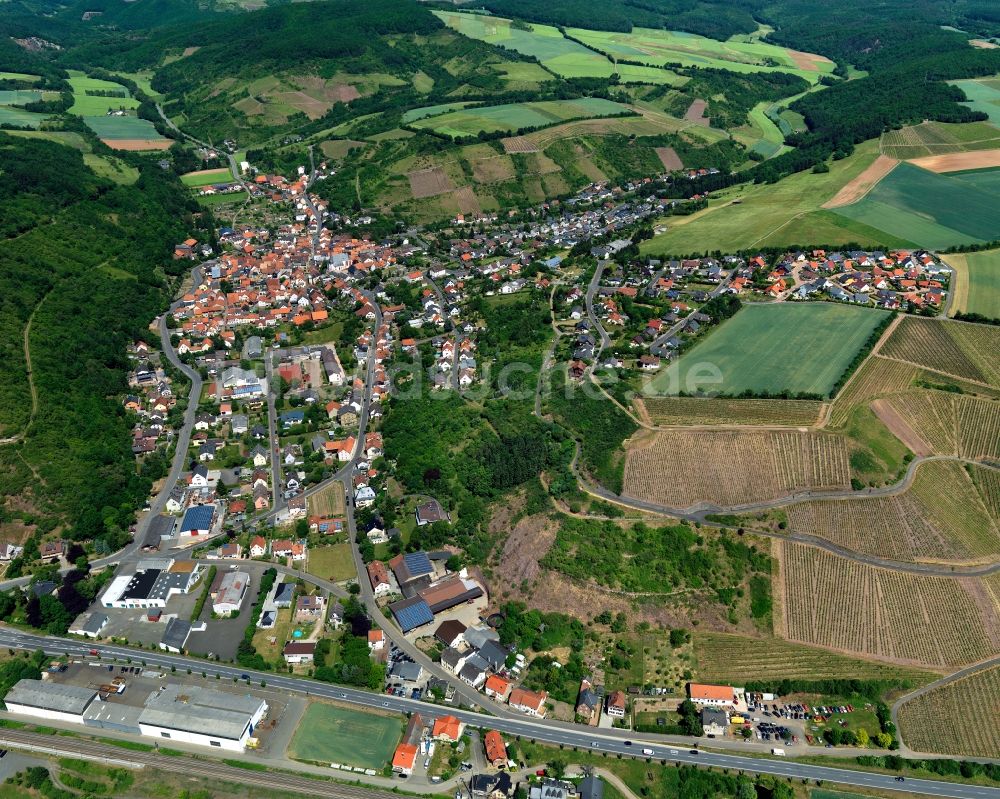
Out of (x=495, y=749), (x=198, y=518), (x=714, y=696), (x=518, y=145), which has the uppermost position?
(x=495, y=749)

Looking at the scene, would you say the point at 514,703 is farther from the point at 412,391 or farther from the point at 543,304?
the point at 543,304

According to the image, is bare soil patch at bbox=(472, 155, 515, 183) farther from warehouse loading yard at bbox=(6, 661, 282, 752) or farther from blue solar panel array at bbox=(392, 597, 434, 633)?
warehouse loading yard at bbox=(6, 661, 282, 752)

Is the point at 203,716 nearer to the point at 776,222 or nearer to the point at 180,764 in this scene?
the point at 180,764

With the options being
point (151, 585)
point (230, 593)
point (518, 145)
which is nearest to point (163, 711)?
point (230, 593)

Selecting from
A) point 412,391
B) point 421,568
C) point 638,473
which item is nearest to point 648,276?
point 412,391

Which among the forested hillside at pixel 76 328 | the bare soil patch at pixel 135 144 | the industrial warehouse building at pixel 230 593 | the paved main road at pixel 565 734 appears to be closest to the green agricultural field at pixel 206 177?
the bare soil patch at pixel 135 144

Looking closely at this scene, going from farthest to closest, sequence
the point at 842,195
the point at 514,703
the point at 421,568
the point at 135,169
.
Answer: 1. the point at 135,169
2. the point at 842,195
3. the point at 421,568
4. the point at 514,703

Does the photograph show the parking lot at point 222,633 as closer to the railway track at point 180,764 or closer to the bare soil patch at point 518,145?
the railway track at point 180,764
